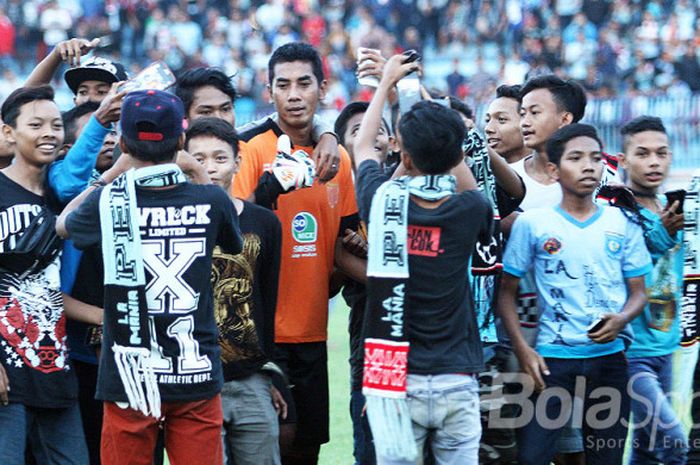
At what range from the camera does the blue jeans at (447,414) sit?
497 centimetres

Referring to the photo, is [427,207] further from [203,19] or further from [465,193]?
[203,19]

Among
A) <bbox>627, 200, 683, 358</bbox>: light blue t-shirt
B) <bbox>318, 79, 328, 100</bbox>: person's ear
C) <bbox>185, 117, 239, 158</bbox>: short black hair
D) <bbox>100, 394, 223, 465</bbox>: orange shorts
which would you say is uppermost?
<bbox>318, 79, 328, 100</bbox>: person's ear

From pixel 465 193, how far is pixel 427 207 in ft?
0.64

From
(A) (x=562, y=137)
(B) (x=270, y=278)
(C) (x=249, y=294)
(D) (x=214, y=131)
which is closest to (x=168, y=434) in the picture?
(C) (x=249, y=294)

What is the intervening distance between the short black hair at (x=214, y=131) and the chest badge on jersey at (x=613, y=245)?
192 centimetres

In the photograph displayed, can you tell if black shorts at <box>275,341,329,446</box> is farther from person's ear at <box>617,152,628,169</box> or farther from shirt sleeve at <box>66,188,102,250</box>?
person's ear at <box>617,152,628,169</box>

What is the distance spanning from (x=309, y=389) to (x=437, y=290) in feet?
5.20

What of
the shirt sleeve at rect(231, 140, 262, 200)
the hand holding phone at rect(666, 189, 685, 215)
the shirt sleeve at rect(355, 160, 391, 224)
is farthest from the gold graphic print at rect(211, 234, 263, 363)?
the hand holding phone at rect(666, 189, 685, 215)

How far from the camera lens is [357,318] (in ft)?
20.8

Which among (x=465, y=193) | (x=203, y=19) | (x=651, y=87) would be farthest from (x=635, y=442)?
(x=203, y=19)

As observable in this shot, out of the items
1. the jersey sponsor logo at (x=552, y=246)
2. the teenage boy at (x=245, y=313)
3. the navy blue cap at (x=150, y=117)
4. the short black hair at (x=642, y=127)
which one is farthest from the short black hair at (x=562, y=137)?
the navy blue cap at (x=150, y=117)

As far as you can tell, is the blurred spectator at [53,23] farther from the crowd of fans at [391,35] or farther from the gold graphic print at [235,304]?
the gold graphic print at [235,304]

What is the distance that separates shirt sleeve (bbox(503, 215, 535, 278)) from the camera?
5.87 m

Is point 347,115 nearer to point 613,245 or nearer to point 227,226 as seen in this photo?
point 613,245
